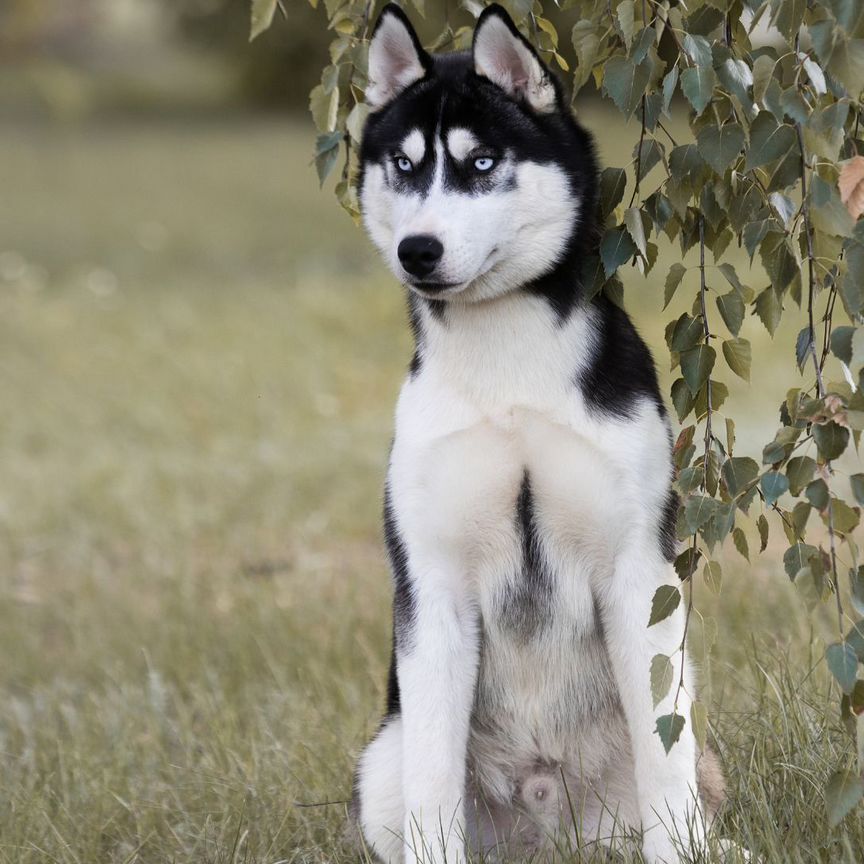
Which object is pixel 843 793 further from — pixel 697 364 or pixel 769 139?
pixel 769 139

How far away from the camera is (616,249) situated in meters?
2.53

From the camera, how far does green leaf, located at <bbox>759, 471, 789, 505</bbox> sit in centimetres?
214

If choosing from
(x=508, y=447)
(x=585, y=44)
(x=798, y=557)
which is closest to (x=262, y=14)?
(x=585, y=44)

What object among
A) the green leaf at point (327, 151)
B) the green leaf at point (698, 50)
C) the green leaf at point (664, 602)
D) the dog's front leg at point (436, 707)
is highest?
the green leaf at point (698, 50)

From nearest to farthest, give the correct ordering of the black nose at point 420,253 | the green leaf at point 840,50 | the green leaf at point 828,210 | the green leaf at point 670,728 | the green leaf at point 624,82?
1. the green leaf at point 840,50
2. the green leaf at point 828,210
3. the green leaf at point 624,82
4. the green leaf at point 670,728
5. the black nose at point 420,253

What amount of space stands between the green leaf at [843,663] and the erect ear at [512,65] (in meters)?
1.28

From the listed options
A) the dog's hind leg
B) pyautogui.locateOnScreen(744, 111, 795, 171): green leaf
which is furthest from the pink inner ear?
the dog's hind leg

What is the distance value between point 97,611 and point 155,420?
3.20m

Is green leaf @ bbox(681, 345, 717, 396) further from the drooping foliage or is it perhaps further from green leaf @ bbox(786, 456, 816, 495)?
green leaf @ bbox(786, 456, 816, 495)

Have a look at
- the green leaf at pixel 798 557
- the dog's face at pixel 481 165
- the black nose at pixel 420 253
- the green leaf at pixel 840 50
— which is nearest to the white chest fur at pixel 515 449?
the dog's face at pixel 481 165

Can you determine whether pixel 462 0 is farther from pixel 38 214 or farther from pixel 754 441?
pixel 38 214

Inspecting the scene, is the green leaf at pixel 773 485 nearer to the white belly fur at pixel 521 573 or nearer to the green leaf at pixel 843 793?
the green leaf at pixel 843 793

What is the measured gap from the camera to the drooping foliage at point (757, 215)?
2070mm

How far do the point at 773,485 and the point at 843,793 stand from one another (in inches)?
20.4
